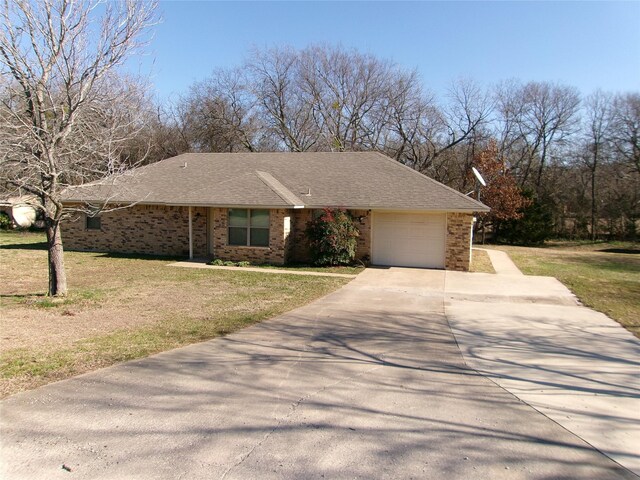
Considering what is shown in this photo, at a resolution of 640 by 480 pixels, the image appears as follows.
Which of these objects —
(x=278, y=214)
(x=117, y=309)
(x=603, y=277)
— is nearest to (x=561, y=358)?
(x=117, y=309)

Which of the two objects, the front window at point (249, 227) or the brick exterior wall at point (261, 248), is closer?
the brick exterior wall at point (261, 248)

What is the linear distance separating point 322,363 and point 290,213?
10.8 metres

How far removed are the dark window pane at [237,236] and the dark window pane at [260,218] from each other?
48 centimetres

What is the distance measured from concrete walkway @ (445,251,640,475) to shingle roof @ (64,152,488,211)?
17.8ft

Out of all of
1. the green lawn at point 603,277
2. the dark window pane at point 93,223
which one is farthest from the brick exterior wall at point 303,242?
the dark window pane at point 93,223

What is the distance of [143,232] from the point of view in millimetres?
18016

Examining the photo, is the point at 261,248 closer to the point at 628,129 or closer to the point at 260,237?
the point at 260,237

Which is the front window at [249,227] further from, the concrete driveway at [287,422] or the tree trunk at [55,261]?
the concrete driveway at [287,422]

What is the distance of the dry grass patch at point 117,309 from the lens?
5.69m

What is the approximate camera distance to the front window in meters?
15.9

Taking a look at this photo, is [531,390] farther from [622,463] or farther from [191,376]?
[191,376]

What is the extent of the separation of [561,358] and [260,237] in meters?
11.3

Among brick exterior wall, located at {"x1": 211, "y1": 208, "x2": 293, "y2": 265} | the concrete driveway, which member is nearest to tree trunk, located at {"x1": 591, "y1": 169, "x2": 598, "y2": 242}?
brick exterior wall, located at {"x1": 211, "y1": 208, "x2": 293, "y2": 265}

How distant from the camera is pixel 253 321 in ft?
26.2
